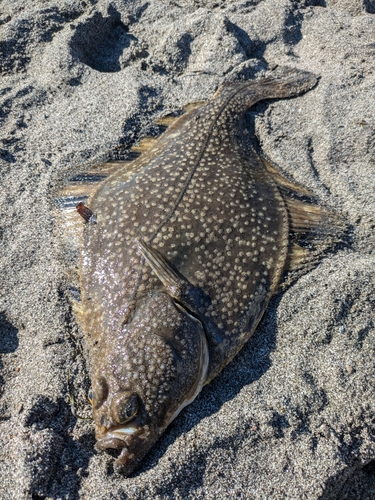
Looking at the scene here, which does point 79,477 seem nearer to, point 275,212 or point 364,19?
point 275,212

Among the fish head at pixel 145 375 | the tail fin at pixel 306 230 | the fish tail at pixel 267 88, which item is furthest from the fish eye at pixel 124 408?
the fish tail at pixel 267 88

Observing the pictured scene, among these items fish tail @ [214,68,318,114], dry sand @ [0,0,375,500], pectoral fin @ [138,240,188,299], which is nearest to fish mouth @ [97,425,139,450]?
dry sand @ [0,0,375,500]

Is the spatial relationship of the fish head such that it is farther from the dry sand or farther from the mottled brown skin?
the dry sand

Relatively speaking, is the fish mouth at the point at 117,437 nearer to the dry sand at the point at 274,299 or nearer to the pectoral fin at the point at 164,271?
the dry sand at the point at 274,299

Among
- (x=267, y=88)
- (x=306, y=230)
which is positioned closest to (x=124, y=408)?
(x=306, y=230)

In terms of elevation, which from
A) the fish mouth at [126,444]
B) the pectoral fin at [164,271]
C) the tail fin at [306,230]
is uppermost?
the pectoral fin at [164,271]

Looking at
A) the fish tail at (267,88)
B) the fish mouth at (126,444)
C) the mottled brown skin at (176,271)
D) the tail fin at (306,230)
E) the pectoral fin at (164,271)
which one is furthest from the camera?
the fish tail at (267,88)

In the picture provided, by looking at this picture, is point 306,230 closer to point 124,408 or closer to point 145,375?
point 145,375

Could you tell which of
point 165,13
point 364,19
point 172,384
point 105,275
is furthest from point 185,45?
point 172,384
